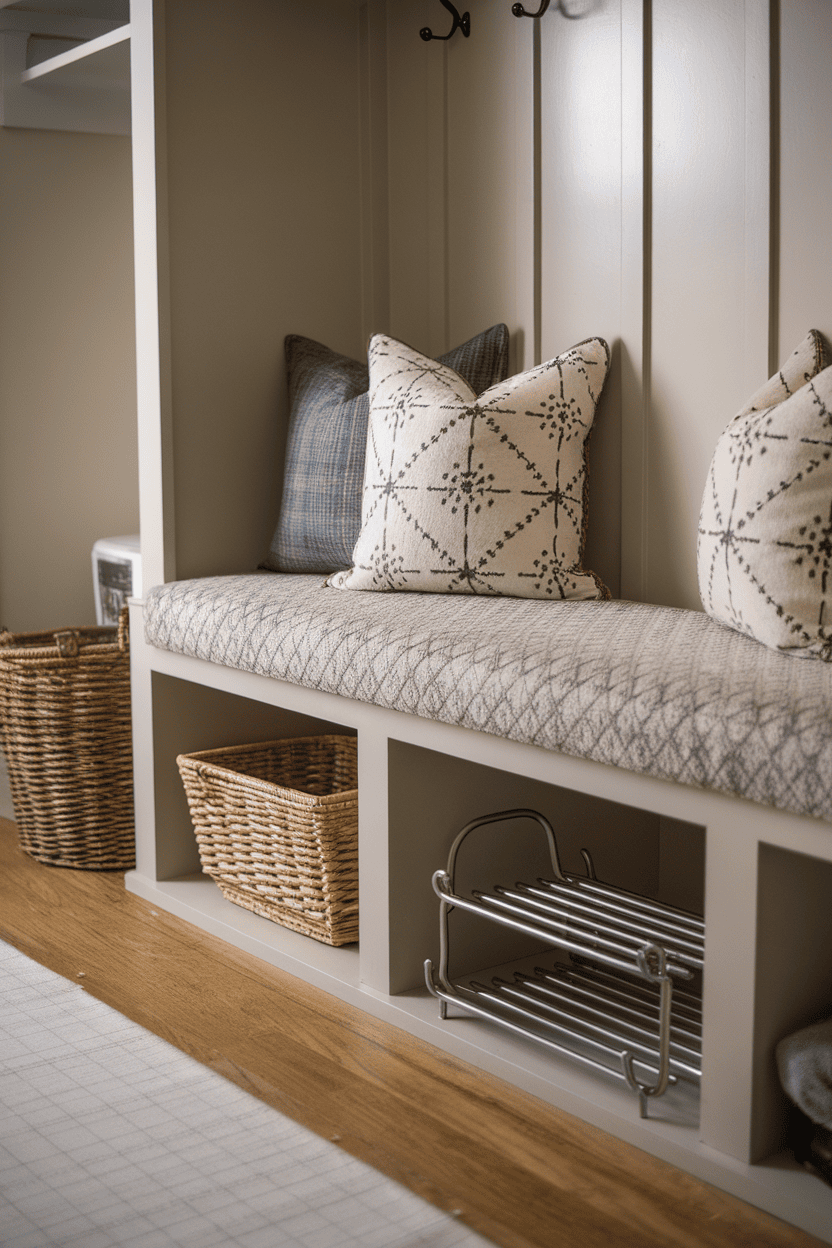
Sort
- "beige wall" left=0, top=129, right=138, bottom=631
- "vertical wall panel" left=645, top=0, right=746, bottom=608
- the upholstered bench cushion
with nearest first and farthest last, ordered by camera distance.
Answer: the upholstered bench cushion, "vertical wall panel" left=645, top=0, right=746, bottom=608, "beige wall" left=0, top=129, right=138, bottom=631

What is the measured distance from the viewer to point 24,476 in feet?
10.3

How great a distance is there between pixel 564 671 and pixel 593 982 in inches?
22.0

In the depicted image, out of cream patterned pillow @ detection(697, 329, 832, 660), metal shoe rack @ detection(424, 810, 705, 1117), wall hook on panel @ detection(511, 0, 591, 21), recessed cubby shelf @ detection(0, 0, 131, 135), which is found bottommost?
metal shoe rack @ detection(424, 810, 705, 1117)

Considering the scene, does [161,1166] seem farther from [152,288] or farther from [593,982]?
[152,288]

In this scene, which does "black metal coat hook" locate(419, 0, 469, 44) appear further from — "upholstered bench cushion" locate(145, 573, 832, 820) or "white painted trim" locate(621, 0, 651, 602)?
"upholstered bench cushion" locate(145, 573, 832, 820)

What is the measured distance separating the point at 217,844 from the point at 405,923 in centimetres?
52

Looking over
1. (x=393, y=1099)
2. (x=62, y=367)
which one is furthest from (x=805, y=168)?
(x=62, y=367)

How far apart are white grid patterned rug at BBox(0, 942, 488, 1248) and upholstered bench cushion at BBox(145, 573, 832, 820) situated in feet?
1.75

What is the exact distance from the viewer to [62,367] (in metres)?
3.17

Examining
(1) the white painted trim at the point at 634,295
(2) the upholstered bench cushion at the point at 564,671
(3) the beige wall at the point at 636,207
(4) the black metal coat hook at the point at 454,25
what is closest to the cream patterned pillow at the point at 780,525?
(2) the upholstered bench cushion at the point at 564,671

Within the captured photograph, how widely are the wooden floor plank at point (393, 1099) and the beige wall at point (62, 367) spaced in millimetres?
1292

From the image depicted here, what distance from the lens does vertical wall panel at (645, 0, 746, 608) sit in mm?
1783

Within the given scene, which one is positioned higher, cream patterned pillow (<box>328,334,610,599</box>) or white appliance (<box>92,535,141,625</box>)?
cream patterned pillow (<box>328,334,610,599</box>)

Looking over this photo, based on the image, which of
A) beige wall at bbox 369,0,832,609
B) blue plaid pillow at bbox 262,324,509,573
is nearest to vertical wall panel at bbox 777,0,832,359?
beige wall at bbox 369,0,832,609
